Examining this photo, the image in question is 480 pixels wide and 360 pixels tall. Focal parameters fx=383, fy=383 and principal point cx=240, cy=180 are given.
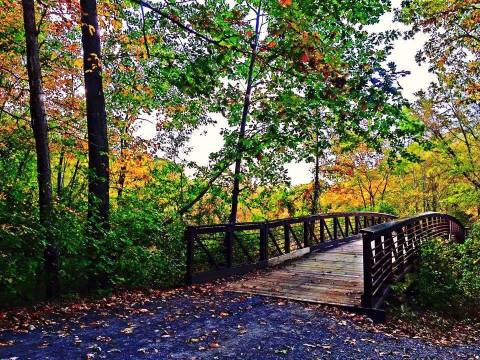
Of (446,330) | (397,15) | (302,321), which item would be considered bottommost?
(446,330)

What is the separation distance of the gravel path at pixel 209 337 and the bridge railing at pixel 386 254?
1.22 metres

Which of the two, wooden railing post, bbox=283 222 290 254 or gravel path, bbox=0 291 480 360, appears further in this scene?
wooden railing post, bbox=283 222 290 254

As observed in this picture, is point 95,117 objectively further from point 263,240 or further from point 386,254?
point 386,254

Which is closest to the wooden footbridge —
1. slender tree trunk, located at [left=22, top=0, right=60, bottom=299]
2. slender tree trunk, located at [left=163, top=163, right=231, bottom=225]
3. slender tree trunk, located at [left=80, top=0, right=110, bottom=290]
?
slender tree trunk, located at [left=163, top=163, right=231, bottom=225]

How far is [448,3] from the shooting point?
1157 cm

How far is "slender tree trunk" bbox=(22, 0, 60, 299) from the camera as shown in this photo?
20.8ft

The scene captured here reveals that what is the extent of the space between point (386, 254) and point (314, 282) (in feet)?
5.85

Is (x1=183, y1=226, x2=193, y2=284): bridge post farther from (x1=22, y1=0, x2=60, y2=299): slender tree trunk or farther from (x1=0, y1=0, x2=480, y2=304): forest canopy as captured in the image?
(x1=22, y1=0, x2=60, y2=299): slender tree trunk

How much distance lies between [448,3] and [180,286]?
443 inches

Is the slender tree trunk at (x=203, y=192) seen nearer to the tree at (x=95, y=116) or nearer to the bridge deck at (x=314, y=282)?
the bridge deck at (x=314, y=282)

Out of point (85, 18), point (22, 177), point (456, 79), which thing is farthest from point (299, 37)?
point (456, 79)

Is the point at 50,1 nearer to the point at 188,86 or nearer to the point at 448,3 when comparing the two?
the point at 188,86

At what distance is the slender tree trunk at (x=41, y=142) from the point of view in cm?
635

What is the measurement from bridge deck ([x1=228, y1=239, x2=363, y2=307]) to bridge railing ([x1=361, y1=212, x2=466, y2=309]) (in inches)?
16.2
